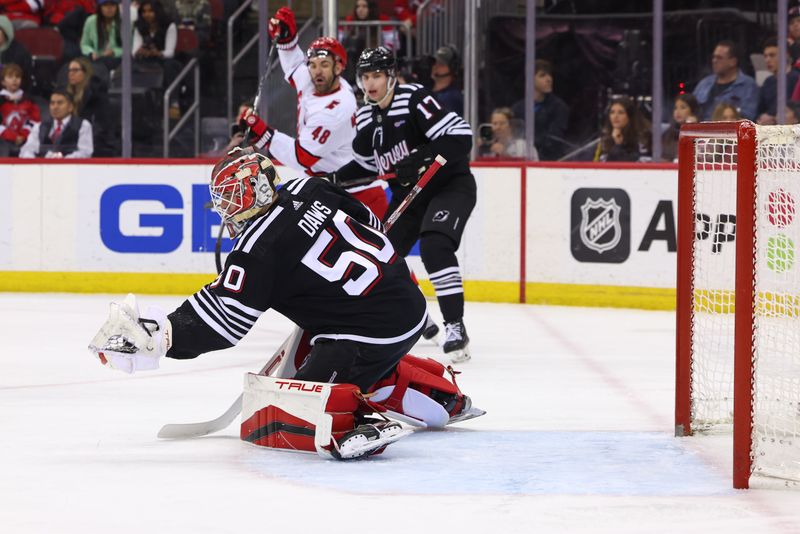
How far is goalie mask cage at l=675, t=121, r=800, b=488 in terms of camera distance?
3.02 meters

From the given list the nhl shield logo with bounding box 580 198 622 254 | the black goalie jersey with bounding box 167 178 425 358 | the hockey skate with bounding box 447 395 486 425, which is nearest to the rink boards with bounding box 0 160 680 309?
the nhl shield logo with bounding box 580 198 622 254

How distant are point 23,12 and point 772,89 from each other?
15.3ft

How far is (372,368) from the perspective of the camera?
11.3ft

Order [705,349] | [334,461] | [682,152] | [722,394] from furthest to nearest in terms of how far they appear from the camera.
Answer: [705,349] < [722,394] < [682,152] < [334,461]

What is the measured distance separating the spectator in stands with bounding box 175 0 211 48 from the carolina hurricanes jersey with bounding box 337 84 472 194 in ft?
10.3

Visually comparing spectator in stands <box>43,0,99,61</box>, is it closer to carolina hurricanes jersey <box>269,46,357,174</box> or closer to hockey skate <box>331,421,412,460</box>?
carolina hurricanes jersey <box>269,46,357,174</box>

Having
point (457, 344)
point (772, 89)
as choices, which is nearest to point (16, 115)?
point (457, 344)

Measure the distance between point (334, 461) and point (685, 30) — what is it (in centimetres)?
514

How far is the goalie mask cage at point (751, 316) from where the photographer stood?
9.90 ft

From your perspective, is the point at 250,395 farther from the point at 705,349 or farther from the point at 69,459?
the point at 705,349

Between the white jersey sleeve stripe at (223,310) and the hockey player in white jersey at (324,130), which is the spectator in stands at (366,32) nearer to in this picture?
the hockey player in white jersey at (324,130)

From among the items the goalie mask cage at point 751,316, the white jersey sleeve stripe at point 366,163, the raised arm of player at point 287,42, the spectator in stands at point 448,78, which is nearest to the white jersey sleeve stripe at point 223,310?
the goalie mask cage at point 751,316

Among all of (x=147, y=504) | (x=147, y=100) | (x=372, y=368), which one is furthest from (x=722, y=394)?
(x=147, y=100)

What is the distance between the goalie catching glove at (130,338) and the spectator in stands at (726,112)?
188 inches
